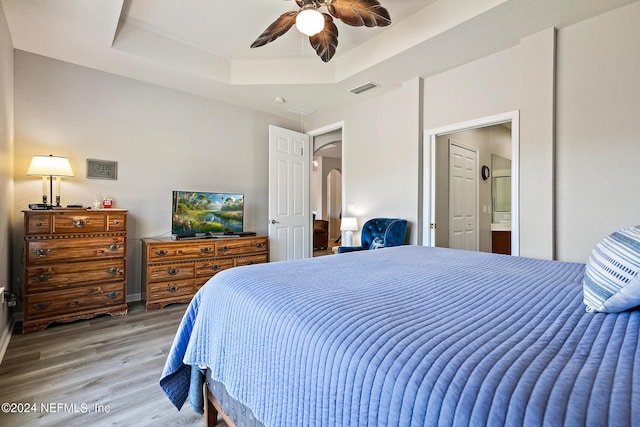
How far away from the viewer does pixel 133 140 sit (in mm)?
3494

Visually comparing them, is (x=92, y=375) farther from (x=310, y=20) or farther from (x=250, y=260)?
(x=310, y=20)

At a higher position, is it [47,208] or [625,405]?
[47,208]

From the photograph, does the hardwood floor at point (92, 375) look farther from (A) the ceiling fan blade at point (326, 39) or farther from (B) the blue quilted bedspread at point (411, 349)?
(A) the ceiling fan blade at point (326, 39)

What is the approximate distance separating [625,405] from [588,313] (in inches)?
21.3

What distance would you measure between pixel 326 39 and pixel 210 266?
106 inches

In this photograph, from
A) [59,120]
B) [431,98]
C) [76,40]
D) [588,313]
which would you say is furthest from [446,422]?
[59,120]

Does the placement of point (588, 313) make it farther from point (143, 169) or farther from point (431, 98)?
point (143, 169)

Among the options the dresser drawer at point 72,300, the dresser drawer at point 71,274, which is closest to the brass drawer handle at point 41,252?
the dresser drawer at point 71,274

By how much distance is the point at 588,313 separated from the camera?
0.91 metres

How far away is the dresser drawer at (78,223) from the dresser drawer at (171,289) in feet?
2.54

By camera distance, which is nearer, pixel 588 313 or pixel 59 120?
pixel 588 313

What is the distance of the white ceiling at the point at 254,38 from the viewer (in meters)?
2.37

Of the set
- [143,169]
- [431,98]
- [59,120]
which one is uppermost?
[431,98]

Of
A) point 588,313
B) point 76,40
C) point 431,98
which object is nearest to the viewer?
point 588,313
